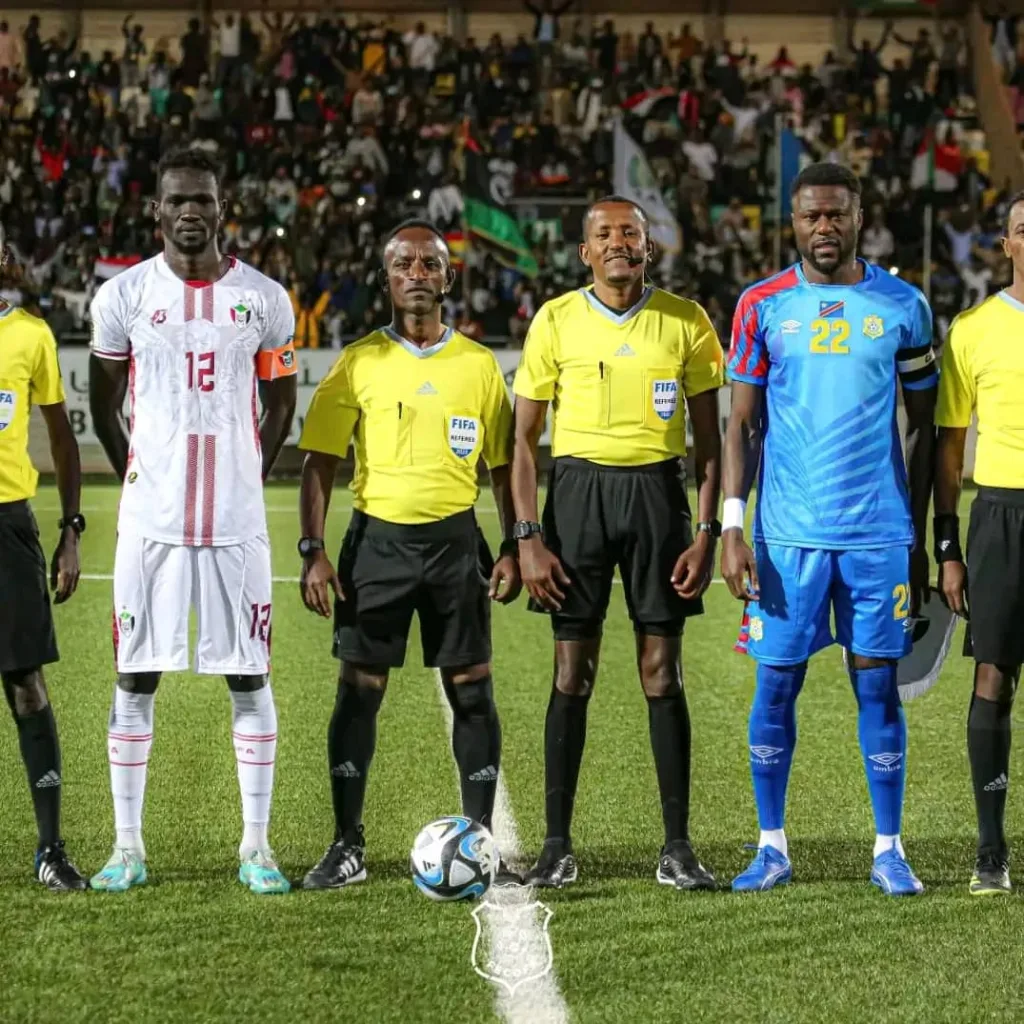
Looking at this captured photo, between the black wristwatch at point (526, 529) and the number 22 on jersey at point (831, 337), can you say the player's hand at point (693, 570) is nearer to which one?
the black wristwatch at point (526, 529)

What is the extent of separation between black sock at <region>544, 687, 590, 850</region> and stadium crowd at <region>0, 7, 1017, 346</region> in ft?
51.6

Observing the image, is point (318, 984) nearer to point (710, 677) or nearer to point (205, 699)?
point (205, 699)

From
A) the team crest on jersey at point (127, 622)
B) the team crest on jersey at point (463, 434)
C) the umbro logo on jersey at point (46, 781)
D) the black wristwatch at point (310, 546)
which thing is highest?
the team crest on jersey at point (463, 434)

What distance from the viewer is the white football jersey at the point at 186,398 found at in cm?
493

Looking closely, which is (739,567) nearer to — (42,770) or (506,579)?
(506,579)

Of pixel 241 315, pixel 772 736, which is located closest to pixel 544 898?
pixel 772 736

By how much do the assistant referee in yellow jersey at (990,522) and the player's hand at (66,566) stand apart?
2.64m

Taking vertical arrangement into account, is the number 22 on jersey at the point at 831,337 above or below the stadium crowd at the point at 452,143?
below

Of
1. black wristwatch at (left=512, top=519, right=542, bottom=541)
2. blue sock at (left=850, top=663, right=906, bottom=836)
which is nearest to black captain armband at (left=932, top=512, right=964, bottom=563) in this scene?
blue sock at (left=850, top=663, right=906, bottom=836)

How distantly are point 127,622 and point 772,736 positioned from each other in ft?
6.50

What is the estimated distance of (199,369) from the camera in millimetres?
4938

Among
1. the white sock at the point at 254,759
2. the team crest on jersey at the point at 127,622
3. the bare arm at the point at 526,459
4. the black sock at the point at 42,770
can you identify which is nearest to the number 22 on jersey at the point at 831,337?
the bare arm at the point at 526,459

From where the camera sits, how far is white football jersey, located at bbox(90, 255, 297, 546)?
493 centimetres

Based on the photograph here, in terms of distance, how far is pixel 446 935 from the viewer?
15.0 feet
